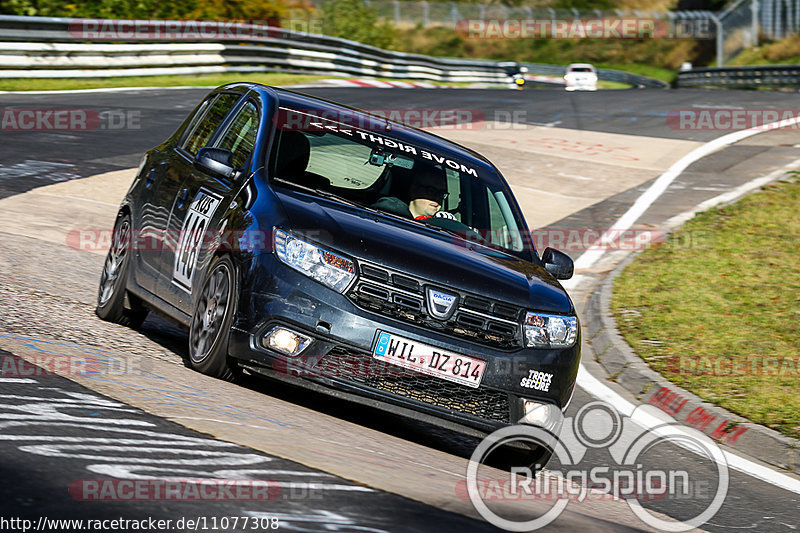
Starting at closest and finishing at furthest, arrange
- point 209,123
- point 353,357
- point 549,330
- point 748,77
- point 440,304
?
point 353,357, point 440,304, point 549,330, point 209,123, point 748,77

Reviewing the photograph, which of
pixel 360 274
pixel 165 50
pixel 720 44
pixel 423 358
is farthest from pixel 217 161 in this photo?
pixel 720 44

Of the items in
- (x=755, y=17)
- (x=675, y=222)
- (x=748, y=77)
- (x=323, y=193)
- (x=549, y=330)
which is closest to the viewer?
(x=549, y=330)

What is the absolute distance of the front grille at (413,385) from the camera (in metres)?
5.60

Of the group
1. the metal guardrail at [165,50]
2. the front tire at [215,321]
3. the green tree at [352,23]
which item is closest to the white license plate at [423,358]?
the front tire at [215,321]

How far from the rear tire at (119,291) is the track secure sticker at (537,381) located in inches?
115

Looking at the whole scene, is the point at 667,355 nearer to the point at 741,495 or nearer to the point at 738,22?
the point at 741,495

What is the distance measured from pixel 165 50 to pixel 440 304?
22423mm

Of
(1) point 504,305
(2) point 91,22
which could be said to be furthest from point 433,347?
(2) point 91,22

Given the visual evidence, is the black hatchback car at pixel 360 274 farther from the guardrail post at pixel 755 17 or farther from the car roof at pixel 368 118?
the guardrail post at pixel 755 17

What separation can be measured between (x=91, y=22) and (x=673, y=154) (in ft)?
41.2

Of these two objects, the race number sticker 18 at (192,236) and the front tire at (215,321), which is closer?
the front tire at (215,321)

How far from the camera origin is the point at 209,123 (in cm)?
762

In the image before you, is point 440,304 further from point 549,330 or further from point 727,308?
point 727,308

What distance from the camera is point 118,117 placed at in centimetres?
1880
